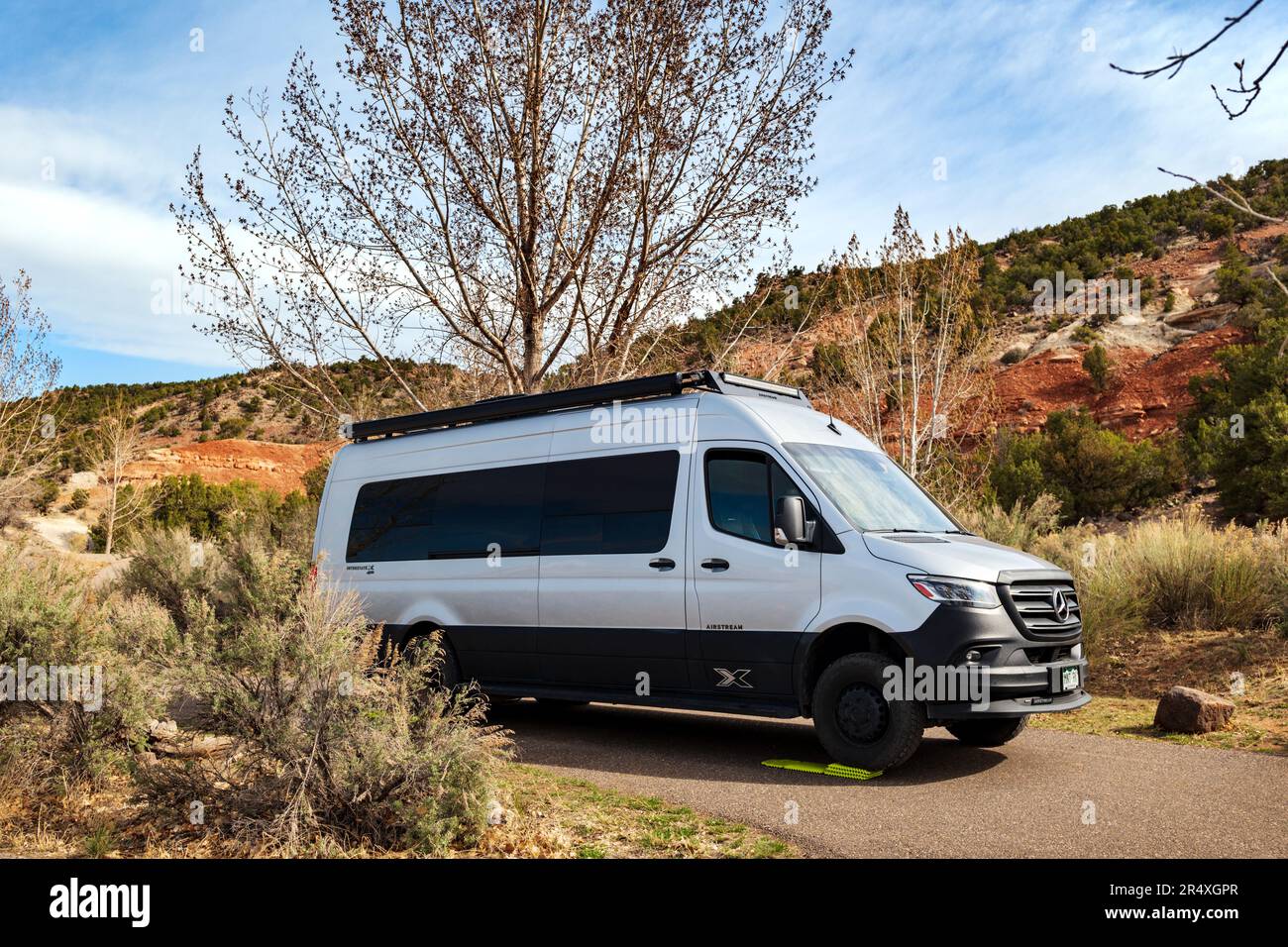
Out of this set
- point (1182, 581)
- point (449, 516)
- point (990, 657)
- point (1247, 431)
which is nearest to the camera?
point (990, 657)

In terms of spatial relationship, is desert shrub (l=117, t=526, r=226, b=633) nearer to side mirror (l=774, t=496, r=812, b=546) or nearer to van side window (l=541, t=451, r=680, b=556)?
van side window (l=541, t=451, r=680, b=556)

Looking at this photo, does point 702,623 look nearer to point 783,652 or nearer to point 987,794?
point 783,652

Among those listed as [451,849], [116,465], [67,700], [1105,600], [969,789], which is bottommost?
[969,789]

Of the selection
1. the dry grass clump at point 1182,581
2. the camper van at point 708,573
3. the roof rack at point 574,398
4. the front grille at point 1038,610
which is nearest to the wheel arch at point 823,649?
the camper van at point 708,573

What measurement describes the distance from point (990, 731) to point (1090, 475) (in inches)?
1008

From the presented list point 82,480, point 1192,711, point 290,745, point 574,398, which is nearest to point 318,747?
point 290,745

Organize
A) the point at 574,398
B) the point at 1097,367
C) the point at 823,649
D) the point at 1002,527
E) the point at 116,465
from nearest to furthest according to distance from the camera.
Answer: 1. the point at 823,649
2. the point at 574,398
3. the point at 1002,527
4. the point at 116,465
5. the point at 1097,367

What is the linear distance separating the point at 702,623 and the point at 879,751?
1.71m

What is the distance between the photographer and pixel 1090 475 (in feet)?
103

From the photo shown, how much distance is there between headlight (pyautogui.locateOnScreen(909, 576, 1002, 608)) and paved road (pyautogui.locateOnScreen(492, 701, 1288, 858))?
4.08ft

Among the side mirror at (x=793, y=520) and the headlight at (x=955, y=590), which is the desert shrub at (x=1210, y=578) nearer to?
the headlight at (x=955, y=590)

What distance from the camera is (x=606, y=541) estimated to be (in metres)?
8.94

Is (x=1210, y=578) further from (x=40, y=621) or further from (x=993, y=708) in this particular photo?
(x=40, y=621)

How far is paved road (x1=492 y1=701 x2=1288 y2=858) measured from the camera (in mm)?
5645
